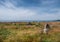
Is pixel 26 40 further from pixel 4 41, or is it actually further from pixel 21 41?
pixel 4 41

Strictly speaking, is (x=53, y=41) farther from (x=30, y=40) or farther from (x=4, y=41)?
(x=4, y=41)

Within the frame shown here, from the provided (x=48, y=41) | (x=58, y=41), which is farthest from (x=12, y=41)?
(x=58, y=41)

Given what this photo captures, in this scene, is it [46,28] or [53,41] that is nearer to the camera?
[53,41]

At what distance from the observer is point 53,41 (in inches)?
521

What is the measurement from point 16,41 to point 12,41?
1.15 ft

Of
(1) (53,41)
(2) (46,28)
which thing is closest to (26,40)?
(1) (53,41)

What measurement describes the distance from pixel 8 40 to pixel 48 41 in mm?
3512

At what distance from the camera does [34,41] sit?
12953mm

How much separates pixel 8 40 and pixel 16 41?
863 mm

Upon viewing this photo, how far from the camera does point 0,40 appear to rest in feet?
44.3

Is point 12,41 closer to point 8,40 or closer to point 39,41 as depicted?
point 8,40

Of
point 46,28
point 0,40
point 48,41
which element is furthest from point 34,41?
point 46,28

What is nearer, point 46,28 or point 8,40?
point 8,40

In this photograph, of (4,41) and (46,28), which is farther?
(46,28)
